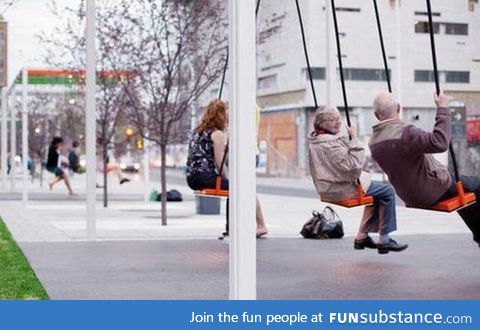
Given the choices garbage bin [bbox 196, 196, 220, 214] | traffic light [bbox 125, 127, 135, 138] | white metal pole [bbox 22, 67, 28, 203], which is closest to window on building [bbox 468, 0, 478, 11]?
traffic light [bbox 125, 127, 135, 138]

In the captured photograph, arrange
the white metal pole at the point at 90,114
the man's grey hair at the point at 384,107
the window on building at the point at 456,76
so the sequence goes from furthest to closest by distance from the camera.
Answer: the window on building at the point at 456,76
the white metal pole at the point at 90,114
the man's grey hair at the point at 384,107

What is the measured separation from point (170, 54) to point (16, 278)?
8.39m

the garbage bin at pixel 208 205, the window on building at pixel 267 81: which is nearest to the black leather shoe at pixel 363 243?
the garbage bin at pixel 208 205

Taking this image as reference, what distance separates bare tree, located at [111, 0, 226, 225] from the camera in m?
17.0

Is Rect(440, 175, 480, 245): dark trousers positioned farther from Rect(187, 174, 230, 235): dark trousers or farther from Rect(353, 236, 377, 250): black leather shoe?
Rect(187, 174, 230, 235): dark trousers

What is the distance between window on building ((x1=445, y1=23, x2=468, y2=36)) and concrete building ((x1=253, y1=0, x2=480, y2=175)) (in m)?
0.06

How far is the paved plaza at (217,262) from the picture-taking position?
27.1 ft

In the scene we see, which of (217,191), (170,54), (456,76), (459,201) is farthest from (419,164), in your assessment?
(456,76)

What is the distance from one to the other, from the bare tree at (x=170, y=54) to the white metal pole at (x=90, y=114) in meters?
3.10

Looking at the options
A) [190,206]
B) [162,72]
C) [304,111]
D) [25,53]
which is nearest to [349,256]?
[162,72]

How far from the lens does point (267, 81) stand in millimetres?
60219

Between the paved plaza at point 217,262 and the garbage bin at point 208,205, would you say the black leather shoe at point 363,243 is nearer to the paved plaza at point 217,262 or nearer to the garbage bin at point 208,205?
the paved plaza at point 217,262

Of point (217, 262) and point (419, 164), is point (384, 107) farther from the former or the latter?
point (217, 262)

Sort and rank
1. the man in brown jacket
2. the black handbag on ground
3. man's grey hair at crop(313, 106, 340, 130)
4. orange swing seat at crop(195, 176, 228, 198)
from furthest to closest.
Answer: the black handbag on ground → orange swing seat at crop(195, 176, 228, 198) → man's grey hair at crop(313, 106, 340, 130) → the man in brown jacket
